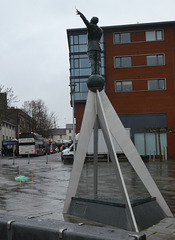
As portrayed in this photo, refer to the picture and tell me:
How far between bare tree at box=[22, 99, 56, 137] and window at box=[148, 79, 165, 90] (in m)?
36.7

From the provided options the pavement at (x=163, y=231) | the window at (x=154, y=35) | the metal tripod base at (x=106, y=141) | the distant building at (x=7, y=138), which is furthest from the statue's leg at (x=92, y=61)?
the distant building at (x=7, y=138)

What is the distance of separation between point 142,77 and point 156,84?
6.05ft

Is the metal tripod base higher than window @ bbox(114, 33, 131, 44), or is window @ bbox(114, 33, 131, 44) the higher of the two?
window @ bbox(114, 33, 131, 44)

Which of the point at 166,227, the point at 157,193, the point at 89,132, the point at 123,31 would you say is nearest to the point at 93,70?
the point at 89,132

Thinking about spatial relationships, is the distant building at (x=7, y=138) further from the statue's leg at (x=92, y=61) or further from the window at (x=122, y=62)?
the statue's leg at (x=92, y=61)

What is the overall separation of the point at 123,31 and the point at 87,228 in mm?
35330

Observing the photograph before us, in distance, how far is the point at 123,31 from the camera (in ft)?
120

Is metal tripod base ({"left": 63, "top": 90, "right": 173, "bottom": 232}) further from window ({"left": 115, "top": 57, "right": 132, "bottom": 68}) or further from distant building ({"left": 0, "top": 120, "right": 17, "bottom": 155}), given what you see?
distant building ({"left": 0, "top": 120, "right": 17, "bottom": 155})

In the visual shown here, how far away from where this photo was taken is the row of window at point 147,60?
3569 cm

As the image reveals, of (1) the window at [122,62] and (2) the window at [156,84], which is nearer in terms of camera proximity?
(2) the window at [156,84]

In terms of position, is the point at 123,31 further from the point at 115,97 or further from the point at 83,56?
the point at 115,97

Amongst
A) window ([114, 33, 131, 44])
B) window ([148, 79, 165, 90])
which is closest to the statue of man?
window ([148, 79, 165, 90])

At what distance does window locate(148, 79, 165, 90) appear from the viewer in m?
35.4

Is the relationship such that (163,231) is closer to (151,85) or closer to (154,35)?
(151,85)
